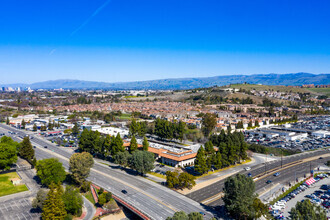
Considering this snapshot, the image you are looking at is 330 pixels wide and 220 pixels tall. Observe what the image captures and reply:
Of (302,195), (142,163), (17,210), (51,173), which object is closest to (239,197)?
(302,195)

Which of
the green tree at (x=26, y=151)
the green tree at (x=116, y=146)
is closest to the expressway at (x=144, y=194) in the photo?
the green tree at (x=116, y=146)

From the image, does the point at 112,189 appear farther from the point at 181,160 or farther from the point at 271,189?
the point at 271,189

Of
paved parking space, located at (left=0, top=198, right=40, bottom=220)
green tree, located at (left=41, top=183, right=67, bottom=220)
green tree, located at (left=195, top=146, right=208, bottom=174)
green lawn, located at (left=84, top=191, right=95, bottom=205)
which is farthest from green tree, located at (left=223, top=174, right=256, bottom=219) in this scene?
paved parking space, located at (left=0, top=198, right=40, bottom=220)

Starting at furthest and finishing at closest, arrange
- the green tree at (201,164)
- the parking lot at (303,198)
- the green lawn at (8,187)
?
the green tree at (201,164), the green lawn at (8,187), the parking lot at (303,198)

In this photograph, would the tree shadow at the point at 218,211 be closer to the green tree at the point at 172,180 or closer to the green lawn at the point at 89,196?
the green tree at the point at 172,180

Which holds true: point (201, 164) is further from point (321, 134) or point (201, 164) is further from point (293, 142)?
point (321, 134)

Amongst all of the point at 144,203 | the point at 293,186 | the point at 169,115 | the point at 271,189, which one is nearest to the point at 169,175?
the point at 144,203

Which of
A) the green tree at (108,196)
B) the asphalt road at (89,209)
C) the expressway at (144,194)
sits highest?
Answer: the green tree at (108,196)
